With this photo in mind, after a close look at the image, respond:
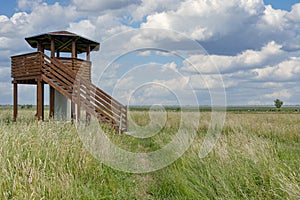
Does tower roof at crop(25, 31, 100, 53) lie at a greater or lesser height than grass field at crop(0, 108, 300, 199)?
greater

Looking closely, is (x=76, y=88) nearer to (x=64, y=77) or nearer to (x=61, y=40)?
(x=64, y=77)

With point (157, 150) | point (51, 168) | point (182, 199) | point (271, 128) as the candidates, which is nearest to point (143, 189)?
point (182, 199)

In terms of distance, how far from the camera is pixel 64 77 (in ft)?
48.8

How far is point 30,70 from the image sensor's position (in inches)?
590

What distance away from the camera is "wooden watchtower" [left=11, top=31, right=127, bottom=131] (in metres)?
14.1

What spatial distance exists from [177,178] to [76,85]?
953 cm

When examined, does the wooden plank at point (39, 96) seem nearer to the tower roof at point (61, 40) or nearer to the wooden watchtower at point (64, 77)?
the wooden watchtower at point (64, 77)

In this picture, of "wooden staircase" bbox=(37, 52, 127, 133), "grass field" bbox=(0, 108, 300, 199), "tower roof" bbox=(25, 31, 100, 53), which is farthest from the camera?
"tower roof" bbox=(25, 31, 100, 53)

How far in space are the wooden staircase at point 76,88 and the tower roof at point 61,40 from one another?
→ 1.47 m

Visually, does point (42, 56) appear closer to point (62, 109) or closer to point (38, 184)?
point (62, 109)

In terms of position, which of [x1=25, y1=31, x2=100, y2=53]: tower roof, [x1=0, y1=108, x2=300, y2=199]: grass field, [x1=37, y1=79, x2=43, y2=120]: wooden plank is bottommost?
[x1=0, y1=108, x2=300, y2=199]: grass field

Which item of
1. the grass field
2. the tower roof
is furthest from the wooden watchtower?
the grass field

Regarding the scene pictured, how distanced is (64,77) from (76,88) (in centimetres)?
116

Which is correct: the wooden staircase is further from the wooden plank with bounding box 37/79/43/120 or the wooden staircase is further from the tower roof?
the tower roof
